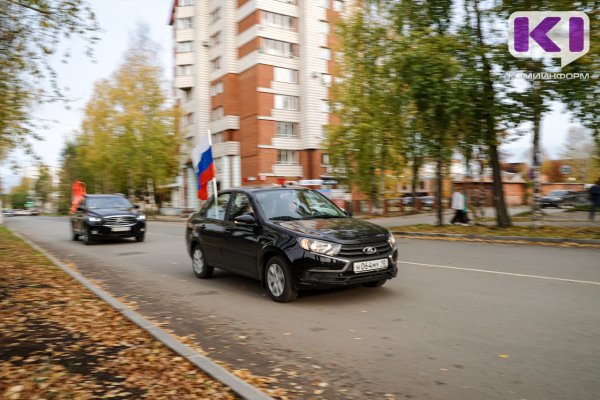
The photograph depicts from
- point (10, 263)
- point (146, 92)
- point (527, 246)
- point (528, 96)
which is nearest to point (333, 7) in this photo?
point (146, 92)

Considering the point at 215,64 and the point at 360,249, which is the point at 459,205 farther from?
the point at 215,64

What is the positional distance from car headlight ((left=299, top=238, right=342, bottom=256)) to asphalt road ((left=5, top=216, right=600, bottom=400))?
785 mm

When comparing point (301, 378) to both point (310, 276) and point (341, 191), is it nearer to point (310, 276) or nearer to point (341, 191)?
point (310, 276)

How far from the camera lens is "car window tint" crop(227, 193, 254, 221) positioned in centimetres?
757

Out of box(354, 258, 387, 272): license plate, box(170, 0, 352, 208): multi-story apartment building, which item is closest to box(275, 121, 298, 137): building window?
box(170, 0, 352, 208): multi-story apartment building

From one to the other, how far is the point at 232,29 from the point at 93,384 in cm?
4615

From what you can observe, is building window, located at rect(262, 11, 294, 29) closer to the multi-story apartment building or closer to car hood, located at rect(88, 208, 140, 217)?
the multi-story apartment building

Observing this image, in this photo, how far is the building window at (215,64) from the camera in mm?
48184

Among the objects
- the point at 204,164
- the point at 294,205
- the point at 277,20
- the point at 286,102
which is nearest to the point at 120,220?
the point at 204,164

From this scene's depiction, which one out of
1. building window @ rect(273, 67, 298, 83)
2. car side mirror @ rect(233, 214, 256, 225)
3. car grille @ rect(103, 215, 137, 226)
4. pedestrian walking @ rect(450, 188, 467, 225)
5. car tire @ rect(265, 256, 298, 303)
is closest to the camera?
car tire @ rect(265, 256, 298, 303)

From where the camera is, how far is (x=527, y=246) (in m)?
12.8

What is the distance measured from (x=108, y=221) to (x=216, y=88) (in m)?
34.7

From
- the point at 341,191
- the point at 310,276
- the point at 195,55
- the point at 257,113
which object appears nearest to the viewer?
the point at 310,276

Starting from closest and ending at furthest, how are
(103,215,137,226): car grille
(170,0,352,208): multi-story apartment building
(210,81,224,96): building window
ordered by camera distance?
(103,215,137,226): car grille
(170,0,352,208): multi-story apartment building
(210,81,224,96): building window
